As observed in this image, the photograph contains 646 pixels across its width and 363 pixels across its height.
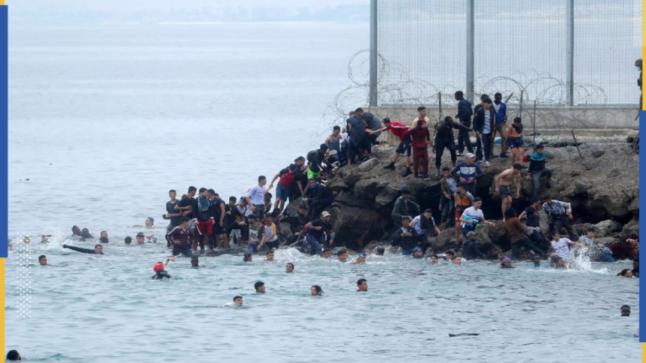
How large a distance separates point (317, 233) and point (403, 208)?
5.99 ft

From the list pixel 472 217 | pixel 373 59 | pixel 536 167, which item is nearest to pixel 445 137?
pixel 536 167

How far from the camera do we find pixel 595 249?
32.6 meters

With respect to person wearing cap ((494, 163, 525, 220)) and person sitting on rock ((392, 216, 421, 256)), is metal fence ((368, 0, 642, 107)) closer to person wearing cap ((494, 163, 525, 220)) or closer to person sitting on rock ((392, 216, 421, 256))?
person wearing cap ((494, 163, 525, 220))

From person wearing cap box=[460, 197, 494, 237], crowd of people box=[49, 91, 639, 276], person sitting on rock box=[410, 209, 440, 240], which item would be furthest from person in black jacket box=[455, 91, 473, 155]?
person wearing cap box=[460, 197, 494, 237]

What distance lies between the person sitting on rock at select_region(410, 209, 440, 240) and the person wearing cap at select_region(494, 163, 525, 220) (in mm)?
1376

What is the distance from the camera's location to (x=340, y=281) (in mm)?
33094

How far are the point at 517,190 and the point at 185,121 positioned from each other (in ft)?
252

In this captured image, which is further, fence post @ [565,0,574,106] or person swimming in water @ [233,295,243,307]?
fence post @ [565,0,574,106]

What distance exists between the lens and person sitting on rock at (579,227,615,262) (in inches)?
1277

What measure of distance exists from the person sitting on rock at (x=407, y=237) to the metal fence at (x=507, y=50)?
5803mm

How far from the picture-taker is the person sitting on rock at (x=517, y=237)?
32.4 m

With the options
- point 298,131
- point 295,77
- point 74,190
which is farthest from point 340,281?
point 295,77

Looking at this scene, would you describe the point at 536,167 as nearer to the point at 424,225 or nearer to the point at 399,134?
the point at 424,225

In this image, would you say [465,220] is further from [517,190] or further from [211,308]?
[211,308]
